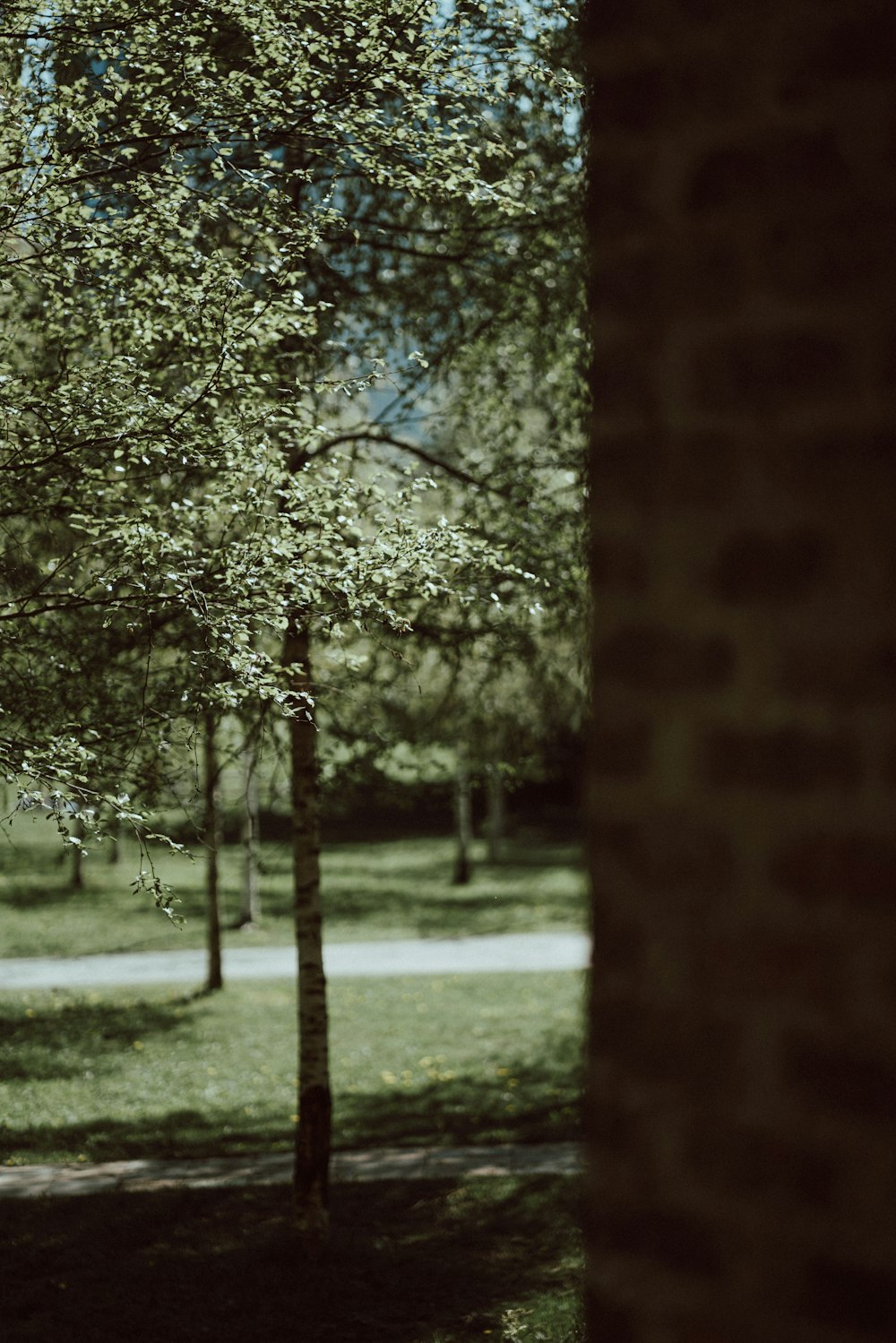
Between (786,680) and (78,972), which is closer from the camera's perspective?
(786,680)

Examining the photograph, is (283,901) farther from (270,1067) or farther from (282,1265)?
(282,1265)

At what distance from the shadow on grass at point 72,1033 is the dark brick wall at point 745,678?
34.7 ft

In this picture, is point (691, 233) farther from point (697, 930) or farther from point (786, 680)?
point (697, 930)

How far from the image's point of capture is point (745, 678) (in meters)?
1.62

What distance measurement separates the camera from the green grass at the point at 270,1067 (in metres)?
9.41

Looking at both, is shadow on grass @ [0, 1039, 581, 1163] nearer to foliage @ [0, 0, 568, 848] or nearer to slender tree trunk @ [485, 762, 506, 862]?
foliage @ [0, 0, 568, 848]

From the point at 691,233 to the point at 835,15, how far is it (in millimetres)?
331

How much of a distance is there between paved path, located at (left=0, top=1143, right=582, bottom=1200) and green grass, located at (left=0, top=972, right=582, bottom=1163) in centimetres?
26

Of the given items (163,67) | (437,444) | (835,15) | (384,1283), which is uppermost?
(163,67)

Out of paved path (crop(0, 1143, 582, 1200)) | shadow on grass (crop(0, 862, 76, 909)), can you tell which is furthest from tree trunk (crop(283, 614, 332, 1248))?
shadow on grass (crop(0, 862, 76, 909))

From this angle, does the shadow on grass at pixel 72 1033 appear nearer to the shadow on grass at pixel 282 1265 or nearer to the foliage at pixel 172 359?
the shadow on grass at pixel 282 1265

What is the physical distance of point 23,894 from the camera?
21562 mm

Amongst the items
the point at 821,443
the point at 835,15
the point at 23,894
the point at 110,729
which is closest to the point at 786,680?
the point at 821,443

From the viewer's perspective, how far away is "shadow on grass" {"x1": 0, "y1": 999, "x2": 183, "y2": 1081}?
11266mm
